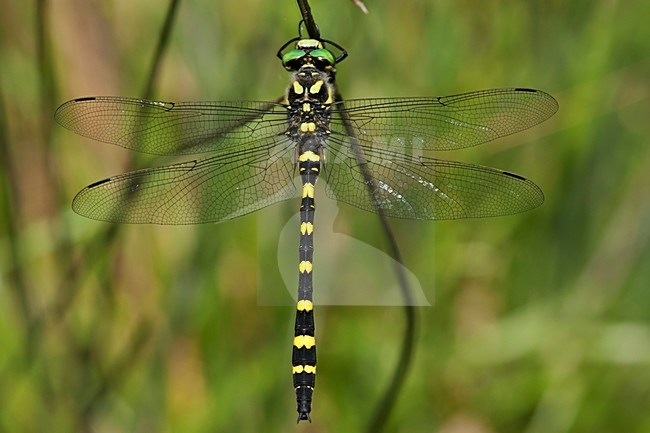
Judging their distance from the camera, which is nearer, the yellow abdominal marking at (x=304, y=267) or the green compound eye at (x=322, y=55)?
the green compound eye at (x=322, y=55)

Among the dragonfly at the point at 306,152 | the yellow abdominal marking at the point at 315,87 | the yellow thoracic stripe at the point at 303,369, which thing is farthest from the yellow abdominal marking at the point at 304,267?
the yellow abdominal marking at the point at 315,87

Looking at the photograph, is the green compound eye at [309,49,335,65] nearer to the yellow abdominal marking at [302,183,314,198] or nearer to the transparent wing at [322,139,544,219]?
the transparent wing at [322,139,544,219]

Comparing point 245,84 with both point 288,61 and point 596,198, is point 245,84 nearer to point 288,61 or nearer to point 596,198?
point 288,61

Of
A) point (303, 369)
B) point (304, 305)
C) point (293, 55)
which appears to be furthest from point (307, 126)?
point (303, 369)

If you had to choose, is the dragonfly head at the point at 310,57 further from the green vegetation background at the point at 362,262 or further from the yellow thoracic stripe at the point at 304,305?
the yellow thoracic stripe at the point at 304,305

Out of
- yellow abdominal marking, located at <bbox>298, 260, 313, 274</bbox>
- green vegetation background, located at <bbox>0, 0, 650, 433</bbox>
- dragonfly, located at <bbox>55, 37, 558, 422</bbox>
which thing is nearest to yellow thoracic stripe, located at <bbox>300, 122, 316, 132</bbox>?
dragonfly, located at <bbox>55, 37, 558, 422</bbox>

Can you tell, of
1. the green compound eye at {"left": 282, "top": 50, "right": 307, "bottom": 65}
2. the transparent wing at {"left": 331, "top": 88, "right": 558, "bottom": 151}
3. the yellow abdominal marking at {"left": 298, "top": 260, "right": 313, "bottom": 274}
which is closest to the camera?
the transparent wing at {"left": 331, "top": 88, "right": 558, "bottom": 151}
